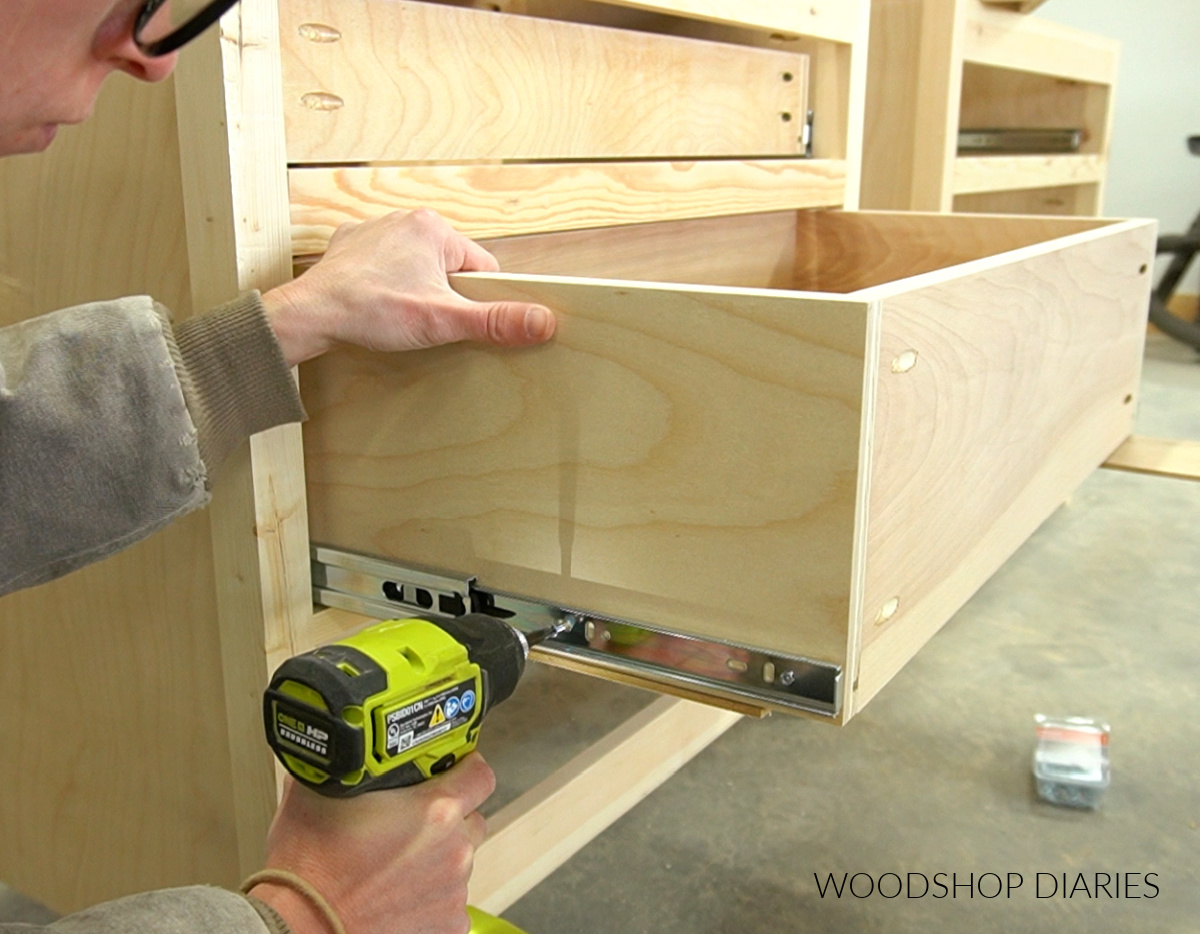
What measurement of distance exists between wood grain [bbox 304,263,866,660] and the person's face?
0.25m

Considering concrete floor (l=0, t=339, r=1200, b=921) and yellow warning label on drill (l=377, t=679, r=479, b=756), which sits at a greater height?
yellow warning label on drill (l=377, t=679, r=479, b=756)

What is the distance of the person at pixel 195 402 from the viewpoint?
527 mm

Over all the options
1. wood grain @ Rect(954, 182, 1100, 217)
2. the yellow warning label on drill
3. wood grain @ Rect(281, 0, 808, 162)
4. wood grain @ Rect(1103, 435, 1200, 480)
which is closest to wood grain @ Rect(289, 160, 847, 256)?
wood grain @ Rect(281, 0, 808, 162)

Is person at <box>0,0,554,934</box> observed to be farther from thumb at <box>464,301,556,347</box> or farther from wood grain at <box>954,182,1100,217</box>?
wood grain at <box>954,182,1100,217</box>

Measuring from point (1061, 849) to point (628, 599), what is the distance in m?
0.85

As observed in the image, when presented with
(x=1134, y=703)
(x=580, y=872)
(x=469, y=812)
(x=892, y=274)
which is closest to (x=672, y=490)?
(x=469, y=812)

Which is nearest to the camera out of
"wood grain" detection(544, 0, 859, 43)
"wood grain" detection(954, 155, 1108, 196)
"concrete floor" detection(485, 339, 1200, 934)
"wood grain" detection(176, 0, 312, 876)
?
"wood grain" detection(176, 0, 312, 876)

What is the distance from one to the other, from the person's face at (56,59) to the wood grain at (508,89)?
0.78 ft

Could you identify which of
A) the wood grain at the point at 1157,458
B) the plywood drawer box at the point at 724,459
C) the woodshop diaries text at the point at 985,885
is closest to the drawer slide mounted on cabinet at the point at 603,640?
the plywood drawer box at the point at 724,459

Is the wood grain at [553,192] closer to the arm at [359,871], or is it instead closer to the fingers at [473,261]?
the fingers at [473,261]

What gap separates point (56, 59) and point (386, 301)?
0.24 metres

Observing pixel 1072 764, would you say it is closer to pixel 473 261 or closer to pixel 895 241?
pixel 895 241

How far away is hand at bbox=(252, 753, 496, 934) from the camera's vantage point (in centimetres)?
60

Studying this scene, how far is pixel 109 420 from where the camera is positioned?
665 mm
